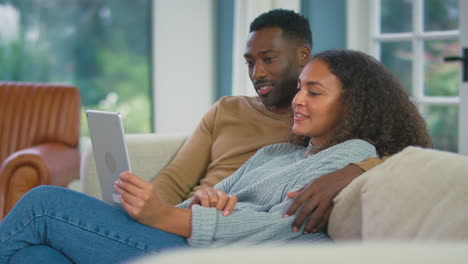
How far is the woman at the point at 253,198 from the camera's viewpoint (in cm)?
126

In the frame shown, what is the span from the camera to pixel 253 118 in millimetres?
1911

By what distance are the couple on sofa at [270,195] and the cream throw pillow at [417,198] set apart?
178mm

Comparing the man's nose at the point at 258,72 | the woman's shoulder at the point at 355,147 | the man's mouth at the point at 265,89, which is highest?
the man's nose at the point at 258,72

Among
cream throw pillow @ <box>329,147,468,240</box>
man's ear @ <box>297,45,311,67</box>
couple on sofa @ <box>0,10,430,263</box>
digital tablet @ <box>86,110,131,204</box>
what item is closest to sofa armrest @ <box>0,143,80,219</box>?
digital tablet @ <box>86,110,131,204</box>

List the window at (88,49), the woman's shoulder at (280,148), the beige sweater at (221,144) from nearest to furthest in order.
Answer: the woman's shoulder at (280,148), the beige sweater at (221,144), the window at (88,49)

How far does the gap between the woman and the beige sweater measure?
30 cm

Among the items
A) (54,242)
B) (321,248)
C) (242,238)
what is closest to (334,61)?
(242,238)

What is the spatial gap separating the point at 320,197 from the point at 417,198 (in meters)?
0.28

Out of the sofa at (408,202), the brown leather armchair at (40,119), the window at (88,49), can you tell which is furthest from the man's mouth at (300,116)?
the window at (88,49)

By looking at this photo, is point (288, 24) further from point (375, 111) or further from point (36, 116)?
point (36, 116)

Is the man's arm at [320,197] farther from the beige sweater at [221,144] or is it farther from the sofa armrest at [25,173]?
the sofa armrest at [25,173]

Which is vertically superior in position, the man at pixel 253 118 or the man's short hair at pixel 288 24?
the man's short hair at pixel 288 24

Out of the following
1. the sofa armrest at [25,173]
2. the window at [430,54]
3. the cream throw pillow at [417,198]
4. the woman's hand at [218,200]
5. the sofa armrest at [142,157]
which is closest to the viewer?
the cream throw pillow at [417,198]

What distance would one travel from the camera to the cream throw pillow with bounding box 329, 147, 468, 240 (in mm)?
929
